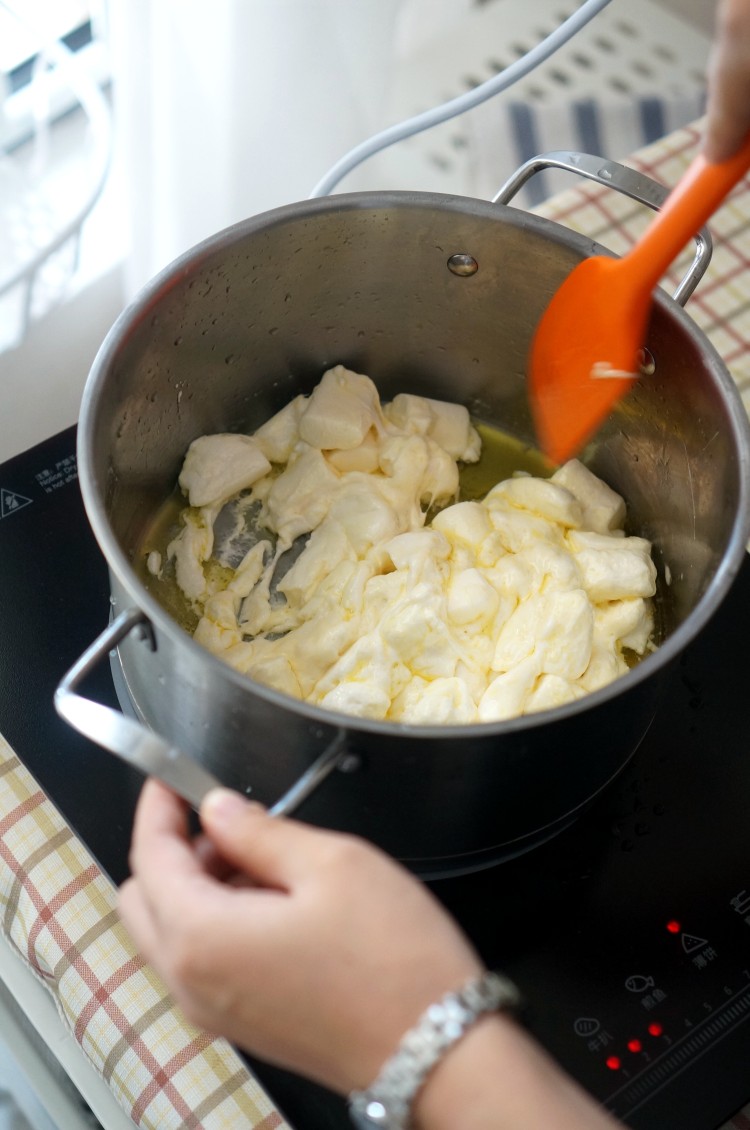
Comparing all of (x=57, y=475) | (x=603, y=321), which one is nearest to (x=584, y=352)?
(x=603, y=321)

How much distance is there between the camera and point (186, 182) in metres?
1.03

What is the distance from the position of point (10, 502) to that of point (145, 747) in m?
0.41

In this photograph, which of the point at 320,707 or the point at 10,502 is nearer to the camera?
the point at 320,707

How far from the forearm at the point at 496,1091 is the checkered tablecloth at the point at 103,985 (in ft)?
0.79

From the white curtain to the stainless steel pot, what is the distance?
0.71 feet

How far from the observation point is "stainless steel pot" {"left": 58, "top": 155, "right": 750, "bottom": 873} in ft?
1.95

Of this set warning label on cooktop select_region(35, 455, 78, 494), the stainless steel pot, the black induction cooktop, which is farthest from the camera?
warning label on cooktop select_region(35, 455, 78, 494)

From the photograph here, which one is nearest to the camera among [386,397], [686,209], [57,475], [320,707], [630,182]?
[320,707]

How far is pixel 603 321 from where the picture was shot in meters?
0.78

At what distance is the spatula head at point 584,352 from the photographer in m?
0.77

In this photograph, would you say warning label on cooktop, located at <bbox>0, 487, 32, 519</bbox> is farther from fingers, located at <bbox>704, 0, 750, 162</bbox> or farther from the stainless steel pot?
fingers, located at <bbox>704, 0, 750, 162</bbox>

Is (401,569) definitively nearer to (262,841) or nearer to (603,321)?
(603,321)

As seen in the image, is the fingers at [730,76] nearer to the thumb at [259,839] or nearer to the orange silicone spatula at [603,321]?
the orange silicone spatula at [603,321]

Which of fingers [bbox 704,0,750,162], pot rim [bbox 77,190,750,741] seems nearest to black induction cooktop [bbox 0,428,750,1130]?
pot rim [bbox 77,190,750,741]
